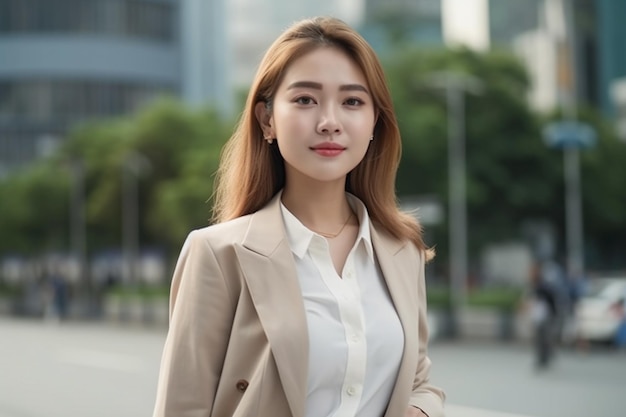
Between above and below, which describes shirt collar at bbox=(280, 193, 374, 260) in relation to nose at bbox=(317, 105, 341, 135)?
below

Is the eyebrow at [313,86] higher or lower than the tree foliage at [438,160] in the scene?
higher

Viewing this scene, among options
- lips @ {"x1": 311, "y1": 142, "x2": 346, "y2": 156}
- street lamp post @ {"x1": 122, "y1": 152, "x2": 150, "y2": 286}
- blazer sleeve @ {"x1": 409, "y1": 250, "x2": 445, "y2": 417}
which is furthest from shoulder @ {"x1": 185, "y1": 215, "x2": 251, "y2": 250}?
street lamp post @ {"x1": 122, "y1": 152, "x2": 150, "y2": 286}

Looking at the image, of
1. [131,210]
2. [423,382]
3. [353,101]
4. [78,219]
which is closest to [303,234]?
[353,101]

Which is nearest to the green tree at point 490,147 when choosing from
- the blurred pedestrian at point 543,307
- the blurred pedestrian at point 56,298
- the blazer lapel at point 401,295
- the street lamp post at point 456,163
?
the street lamp post at point 456,163

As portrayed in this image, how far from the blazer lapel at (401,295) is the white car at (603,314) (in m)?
21.5

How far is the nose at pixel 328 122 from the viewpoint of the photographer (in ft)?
8.36

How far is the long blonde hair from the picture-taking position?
2.62m

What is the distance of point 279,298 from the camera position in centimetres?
248

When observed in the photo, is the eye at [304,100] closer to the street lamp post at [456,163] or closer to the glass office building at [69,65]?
the street lamp post at [456,163]

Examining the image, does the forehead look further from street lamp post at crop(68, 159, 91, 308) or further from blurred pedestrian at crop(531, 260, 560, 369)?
street lamp post at crop(68, 159, 91, 308)

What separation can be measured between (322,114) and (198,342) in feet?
1.77

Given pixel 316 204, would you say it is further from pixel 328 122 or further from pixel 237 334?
pixel 237 334

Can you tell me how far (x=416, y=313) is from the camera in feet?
8.86

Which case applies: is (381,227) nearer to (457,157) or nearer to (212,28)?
(457,157)
